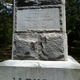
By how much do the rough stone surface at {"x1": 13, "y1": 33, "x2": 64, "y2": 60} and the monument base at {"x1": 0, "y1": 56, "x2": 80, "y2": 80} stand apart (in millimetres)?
152

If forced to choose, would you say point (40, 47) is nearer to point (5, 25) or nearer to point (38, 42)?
point (38, 42)

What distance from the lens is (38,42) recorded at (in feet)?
10.6

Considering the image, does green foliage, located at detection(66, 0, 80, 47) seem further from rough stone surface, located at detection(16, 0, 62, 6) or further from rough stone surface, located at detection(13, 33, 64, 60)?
rough stone surface, located at detection(13, 33, 64, 60)

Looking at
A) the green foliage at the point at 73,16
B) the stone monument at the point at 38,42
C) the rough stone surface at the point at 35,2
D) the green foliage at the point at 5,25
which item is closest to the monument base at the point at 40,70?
the stone monument at the point at 38,42

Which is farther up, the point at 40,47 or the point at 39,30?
the point at 39,30

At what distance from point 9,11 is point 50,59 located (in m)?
12.0

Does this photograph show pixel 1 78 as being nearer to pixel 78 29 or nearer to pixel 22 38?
pixel 22 38

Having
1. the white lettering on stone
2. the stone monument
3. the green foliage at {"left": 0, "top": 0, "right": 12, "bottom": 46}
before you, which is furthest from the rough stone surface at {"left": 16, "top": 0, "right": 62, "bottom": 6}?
the green foliage at {"left": 0, "top": 0, "right": 12, "bottom": 46}

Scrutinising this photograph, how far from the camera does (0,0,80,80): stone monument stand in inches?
117

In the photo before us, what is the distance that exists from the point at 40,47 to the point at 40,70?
0.45 m

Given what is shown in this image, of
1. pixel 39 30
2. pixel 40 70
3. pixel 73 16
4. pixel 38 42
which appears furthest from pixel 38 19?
pixel 73 16

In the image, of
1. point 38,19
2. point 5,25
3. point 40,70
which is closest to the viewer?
point 40,70

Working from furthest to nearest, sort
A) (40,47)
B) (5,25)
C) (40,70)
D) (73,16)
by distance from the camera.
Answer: (5,25)
(73,16)
(40,47)
(40,70)

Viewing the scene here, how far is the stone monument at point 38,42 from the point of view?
117 inches
